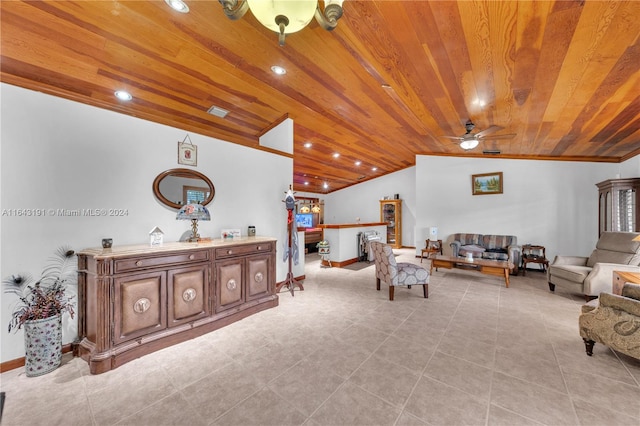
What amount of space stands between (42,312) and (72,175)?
122 cm

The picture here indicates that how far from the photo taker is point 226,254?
9.48ft

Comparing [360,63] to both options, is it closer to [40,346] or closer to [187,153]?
[187,153]

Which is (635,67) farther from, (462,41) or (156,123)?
A: (156,123)

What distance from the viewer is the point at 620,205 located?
4.51 meters

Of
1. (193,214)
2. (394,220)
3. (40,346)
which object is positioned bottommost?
(40,346)

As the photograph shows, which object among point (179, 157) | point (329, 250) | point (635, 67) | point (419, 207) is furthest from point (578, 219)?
point (179, 157)

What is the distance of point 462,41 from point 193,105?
3273 millimetres

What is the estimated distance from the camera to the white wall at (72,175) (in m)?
2.07

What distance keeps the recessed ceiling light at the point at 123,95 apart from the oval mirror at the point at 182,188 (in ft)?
3.68

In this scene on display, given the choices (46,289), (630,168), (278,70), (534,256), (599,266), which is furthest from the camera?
(534,256)

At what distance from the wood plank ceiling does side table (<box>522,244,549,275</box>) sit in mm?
2421

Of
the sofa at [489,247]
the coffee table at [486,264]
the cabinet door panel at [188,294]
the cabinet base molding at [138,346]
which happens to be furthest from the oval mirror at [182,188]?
the sofa at [489,247]

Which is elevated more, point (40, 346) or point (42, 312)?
point (42, 312)

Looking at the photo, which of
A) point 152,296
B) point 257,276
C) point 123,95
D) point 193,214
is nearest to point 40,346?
point 152,296
